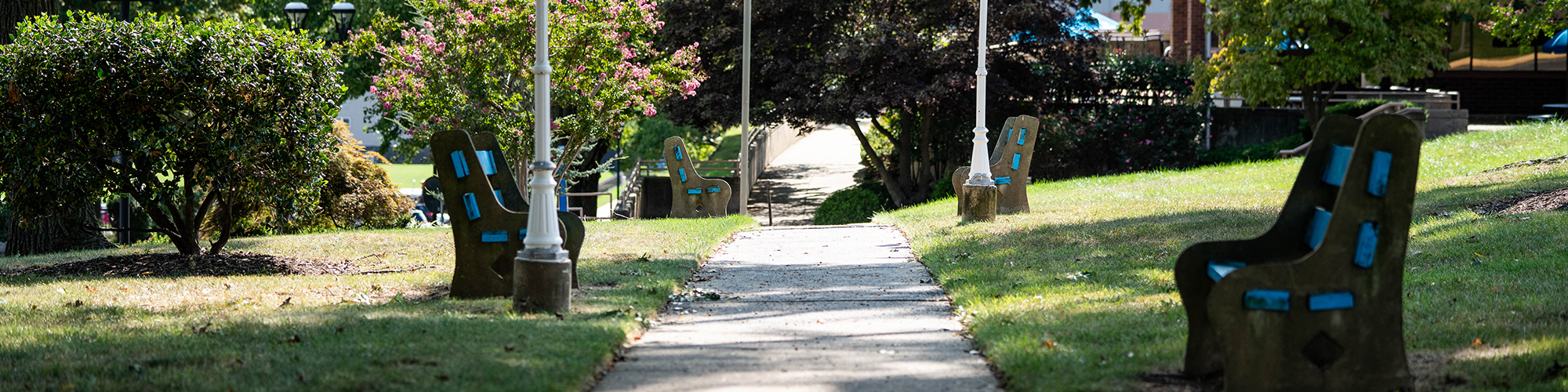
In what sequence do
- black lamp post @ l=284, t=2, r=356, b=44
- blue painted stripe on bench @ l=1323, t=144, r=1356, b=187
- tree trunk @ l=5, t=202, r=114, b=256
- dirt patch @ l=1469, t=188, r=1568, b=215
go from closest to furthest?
blue painted stripe on bench @ l=1323, t=144, r=1356, b=187
dirt patch @ l=1469, t=188, r=1568, b=215
tree trunk @ l=5, t=202, r=114, b=256
black lamp post @ l=284, t=2, r=356, b=44

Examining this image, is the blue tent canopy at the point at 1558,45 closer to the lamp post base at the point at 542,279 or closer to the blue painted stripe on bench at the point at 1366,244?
the blue painted stripe on bench at the point at 1366,244

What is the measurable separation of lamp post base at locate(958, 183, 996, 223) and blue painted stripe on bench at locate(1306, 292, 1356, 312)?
29.2 ft

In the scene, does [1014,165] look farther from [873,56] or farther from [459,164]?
[873,56]

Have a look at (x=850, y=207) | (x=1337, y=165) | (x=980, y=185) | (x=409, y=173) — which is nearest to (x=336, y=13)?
(x=850, y=207)

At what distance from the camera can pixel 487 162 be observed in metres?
7.96

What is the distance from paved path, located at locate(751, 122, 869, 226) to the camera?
28.0 meters

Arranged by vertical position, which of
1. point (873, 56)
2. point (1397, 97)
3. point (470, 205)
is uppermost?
point (873, 56)

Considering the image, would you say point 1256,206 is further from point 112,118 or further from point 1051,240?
point 112,118

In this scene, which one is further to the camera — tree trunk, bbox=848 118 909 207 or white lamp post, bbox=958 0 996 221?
tree trunk, bbox=848 118 909 207

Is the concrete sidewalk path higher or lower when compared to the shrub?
lower

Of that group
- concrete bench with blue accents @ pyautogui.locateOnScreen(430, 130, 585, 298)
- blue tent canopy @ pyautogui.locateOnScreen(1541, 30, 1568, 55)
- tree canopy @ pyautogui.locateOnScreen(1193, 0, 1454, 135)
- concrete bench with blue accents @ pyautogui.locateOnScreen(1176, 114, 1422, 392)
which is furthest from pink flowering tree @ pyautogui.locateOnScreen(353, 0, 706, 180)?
blue tent canopy @ pyautogui.locateOnScreen(1541, 30, 1568, 55)

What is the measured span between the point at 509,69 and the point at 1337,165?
16794 millimetres

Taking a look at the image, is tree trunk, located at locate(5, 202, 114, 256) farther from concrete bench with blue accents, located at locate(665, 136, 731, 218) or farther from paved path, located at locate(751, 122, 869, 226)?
paved path, located at locate(751, 122, 869, 226)

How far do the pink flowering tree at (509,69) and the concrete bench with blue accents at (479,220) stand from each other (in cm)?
1151
